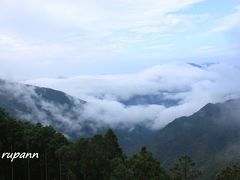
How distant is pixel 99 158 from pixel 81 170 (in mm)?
3742

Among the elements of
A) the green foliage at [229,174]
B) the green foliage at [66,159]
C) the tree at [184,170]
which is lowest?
the green foliage at [229,174]

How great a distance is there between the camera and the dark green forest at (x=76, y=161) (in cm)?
7125

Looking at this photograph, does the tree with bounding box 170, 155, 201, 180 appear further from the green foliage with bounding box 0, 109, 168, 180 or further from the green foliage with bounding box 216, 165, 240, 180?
the green foliage with bounding box 216, 165, 240, 180

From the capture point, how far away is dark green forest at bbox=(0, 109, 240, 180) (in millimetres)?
71250

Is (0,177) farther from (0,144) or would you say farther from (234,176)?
(234,176)

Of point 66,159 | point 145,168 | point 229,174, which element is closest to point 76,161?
point 66,159

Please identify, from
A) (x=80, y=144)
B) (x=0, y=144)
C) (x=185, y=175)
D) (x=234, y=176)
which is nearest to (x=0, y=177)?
(x=0, y=144)

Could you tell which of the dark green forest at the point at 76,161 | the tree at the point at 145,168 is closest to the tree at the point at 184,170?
the dark green forest at the point at 76,161

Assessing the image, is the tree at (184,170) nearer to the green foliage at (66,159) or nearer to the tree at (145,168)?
the green foliage at (66,159)

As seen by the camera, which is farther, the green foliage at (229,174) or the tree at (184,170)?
the tree at (184,170)

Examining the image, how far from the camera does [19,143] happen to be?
3600 inches

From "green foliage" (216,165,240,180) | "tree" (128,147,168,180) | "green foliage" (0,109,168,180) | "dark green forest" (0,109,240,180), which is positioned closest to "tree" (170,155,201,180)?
"dark green forest" (0,109,240,180)

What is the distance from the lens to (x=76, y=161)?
78.7 meters

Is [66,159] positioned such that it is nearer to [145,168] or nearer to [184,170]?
[145,168]
